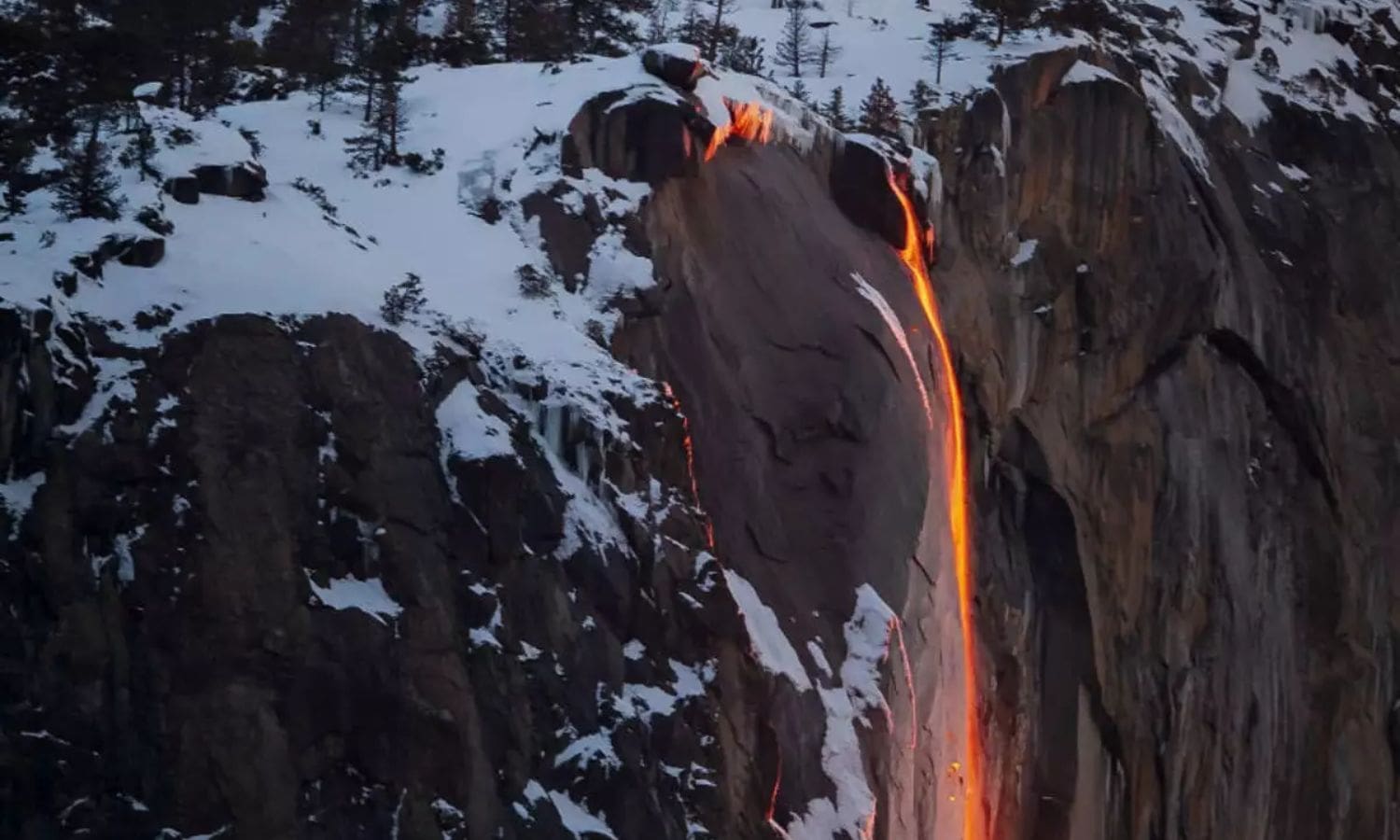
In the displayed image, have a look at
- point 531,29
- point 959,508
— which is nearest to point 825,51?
point 531,29

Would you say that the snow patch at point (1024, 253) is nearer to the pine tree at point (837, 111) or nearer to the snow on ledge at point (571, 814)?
the pine tree at point (837, 111)

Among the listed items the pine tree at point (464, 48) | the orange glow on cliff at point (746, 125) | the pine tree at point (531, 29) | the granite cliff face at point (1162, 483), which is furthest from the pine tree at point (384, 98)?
the granite cliff face at point (1162, 483)

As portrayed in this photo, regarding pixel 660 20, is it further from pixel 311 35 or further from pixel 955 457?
pixel 955 457

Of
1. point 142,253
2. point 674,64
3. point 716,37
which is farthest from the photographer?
point 716,37

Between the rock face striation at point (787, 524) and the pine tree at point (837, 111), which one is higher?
the pine tree at point (837, 111)

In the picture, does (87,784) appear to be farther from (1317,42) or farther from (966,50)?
(1317,42)
